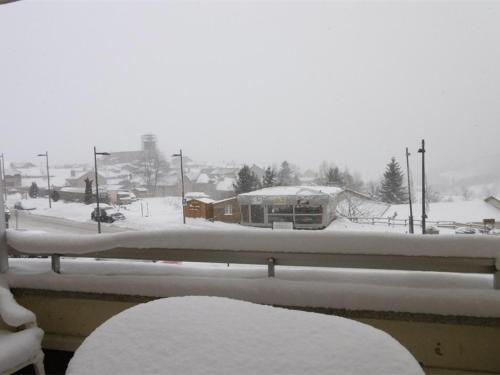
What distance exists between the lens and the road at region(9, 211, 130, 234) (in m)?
2.82

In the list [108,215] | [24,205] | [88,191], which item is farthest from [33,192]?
[108,215]

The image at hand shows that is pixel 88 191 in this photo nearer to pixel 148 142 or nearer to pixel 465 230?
pixel 148 142

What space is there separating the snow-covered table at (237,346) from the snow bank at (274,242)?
1032mm

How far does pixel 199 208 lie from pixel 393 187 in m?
1.31

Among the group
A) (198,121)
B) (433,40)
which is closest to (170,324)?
(198,121)

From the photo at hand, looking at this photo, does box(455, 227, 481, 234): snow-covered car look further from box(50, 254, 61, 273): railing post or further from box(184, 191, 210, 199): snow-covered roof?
box(50, 254, 61, 273): railing post

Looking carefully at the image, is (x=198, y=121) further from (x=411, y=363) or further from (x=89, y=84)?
(x=411, y=363)

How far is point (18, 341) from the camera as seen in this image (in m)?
1.88

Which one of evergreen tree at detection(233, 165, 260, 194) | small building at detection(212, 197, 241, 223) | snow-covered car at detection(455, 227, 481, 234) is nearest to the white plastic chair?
small building at detection(212, 197, 241, 223)

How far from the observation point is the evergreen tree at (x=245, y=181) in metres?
2.80

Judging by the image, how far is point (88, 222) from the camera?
288cm

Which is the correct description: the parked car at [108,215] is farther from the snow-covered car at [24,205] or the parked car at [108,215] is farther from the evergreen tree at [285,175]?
the evergreen tree at [285,175]

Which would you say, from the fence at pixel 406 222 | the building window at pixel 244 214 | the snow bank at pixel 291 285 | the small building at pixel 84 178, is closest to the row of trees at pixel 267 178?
the building window at pixel 244 214

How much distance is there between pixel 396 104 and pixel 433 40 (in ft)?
1.46
